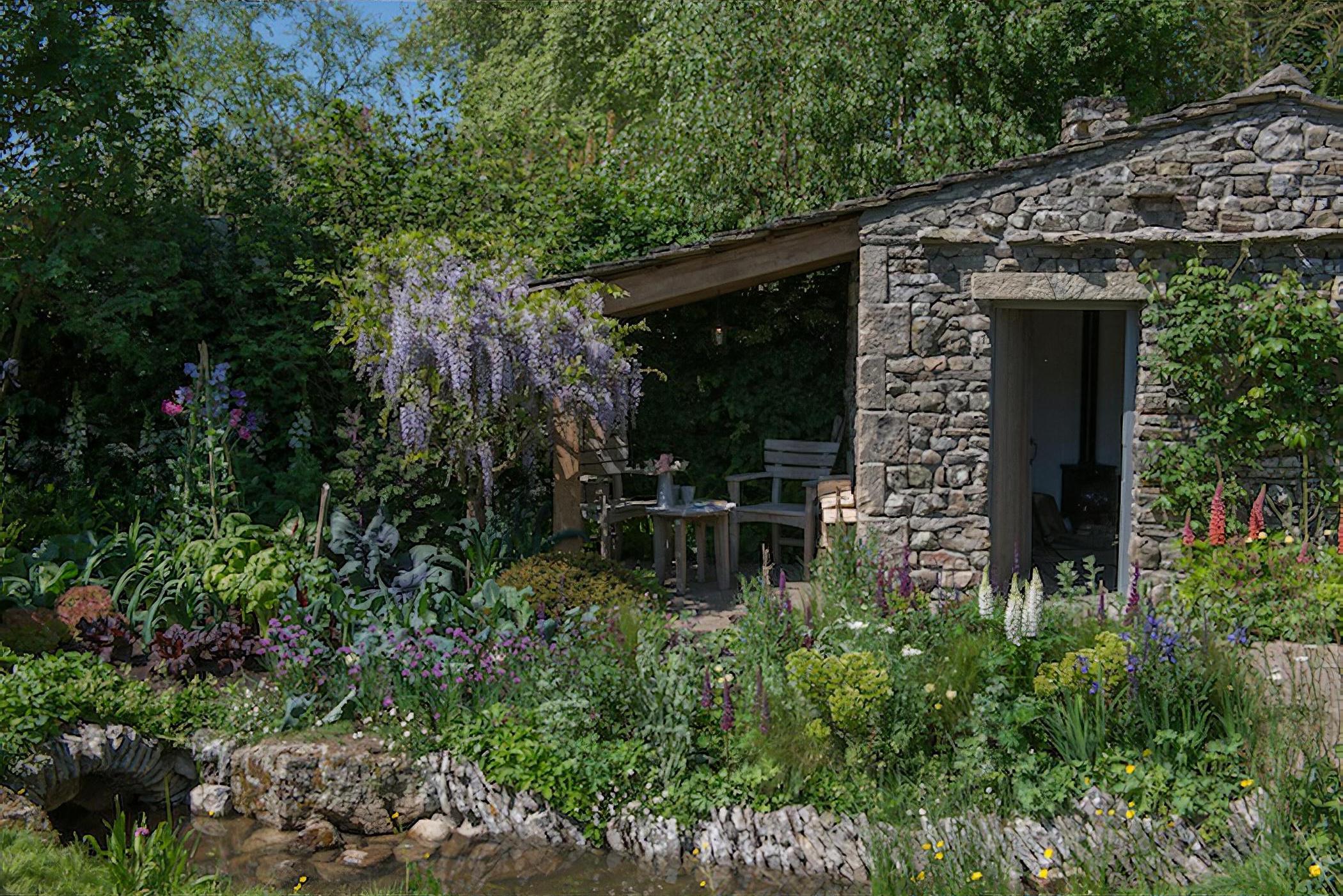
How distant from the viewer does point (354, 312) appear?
6969mm

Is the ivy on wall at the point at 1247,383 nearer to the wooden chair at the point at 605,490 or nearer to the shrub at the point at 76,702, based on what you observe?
the wooden chair at the point at 605,490

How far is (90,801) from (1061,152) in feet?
20.1

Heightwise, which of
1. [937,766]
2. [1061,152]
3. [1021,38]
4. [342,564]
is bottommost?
[937,766]

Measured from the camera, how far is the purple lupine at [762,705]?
498cm

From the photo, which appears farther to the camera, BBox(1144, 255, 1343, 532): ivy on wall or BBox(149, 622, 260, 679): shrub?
BBox(1144, 255, 1343, 532): ivy on wall

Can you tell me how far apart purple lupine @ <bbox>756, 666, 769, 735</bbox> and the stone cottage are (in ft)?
8.03

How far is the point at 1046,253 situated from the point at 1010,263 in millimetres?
217

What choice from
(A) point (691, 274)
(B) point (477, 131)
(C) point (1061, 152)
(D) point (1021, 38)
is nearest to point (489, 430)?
(A) point (691, 274)

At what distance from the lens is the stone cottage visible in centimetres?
705

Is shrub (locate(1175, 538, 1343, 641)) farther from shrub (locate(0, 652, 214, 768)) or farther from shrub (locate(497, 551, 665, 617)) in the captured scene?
shrub (locate(0, 652, 214, 768))

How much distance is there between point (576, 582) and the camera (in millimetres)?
6395

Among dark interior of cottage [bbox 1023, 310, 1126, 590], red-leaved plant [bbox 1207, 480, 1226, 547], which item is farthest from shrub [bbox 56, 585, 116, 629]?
dark interior of cottage [bbox 1023, 310, 1126, 590]

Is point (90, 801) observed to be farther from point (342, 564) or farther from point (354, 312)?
point (354, 312)

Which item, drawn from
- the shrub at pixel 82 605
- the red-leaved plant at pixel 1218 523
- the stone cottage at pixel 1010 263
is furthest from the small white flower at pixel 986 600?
the shrub at pixel 82 605
